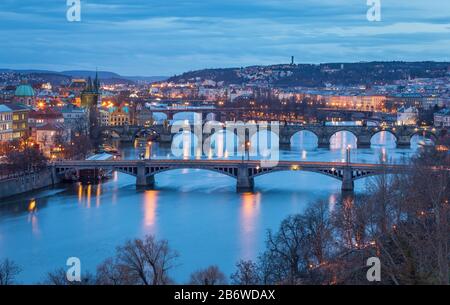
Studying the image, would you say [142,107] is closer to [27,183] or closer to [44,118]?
[44,118]

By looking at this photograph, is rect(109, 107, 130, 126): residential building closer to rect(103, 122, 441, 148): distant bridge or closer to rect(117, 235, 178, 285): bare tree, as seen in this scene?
rect(103, 122, 441, 148): distant bridge

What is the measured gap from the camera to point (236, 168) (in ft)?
45.8

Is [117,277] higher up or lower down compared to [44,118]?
lower down

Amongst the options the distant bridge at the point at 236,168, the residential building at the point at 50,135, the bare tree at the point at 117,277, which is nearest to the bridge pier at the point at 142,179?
the distant bridge at the point at 236,168

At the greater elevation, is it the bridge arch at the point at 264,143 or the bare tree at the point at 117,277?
the bridge arch at the point at 264,143

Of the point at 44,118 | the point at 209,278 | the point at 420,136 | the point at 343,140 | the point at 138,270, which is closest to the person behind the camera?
the point at 209,278

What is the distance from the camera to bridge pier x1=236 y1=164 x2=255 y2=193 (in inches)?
537

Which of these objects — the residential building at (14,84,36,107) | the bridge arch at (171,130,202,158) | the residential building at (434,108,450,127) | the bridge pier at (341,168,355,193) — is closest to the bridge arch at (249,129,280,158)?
the bridge arch at (171,130,202,158)

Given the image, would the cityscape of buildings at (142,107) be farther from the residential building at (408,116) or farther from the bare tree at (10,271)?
the bare tree at (10,271)

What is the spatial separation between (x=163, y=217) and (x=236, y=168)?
10.9 ft

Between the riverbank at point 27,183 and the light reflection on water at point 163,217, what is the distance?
0.24 m

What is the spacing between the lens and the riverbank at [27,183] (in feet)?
41.7

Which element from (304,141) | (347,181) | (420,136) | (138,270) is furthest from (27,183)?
(420,136)
